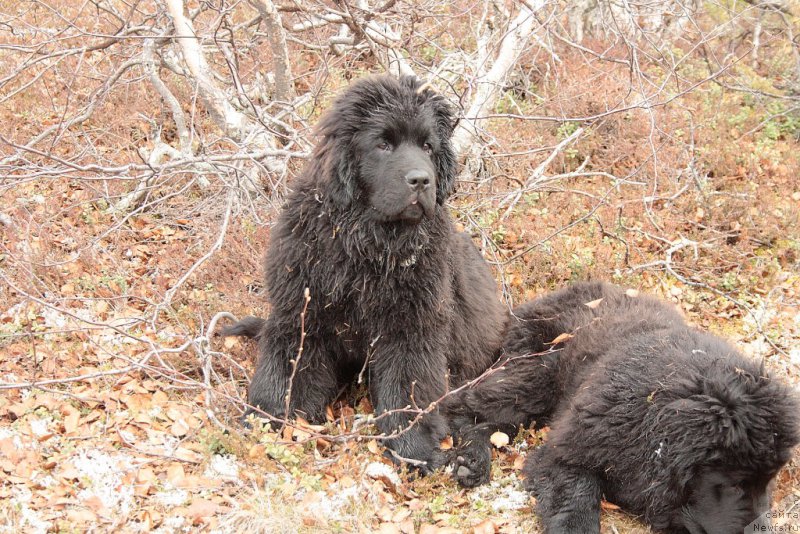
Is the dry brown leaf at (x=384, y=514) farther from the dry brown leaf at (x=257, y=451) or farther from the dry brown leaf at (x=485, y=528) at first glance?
Answer: the dry brown leaf at (x=257, y=451)

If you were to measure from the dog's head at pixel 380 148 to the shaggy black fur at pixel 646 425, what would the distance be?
135 centimetres

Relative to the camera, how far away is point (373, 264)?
3.90 meters

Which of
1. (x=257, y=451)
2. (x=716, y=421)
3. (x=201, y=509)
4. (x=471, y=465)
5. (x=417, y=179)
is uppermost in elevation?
(x=417, y=179)

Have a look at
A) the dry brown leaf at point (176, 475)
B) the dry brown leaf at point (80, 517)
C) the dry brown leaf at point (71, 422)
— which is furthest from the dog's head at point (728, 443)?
the dry brown leaf at point (71, 422)

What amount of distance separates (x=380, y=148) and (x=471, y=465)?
1923mm

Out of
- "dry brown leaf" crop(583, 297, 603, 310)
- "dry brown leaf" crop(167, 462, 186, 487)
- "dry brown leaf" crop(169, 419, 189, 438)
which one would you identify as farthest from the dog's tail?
"dry brown leaf" crop(583, 297, 603, 310)

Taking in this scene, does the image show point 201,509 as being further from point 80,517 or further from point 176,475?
point 80,517

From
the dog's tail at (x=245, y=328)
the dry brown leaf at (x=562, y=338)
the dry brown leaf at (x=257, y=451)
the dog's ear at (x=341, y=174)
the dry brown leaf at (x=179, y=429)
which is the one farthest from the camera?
the dog's tail at (x=245, y=328)

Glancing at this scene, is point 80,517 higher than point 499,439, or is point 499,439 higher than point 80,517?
point 80,517

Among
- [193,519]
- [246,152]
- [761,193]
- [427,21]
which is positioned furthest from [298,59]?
[193,519]

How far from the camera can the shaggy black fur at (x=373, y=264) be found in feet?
12.5

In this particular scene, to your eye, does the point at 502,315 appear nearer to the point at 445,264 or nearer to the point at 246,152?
the point at 445,264

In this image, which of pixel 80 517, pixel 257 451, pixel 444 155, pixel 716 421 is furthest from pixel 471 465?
pixel 80 517

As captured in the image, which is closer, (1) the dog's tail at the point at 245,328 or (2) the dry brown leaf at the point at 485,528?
(2) the dry brown leaf at the point at 485,528
